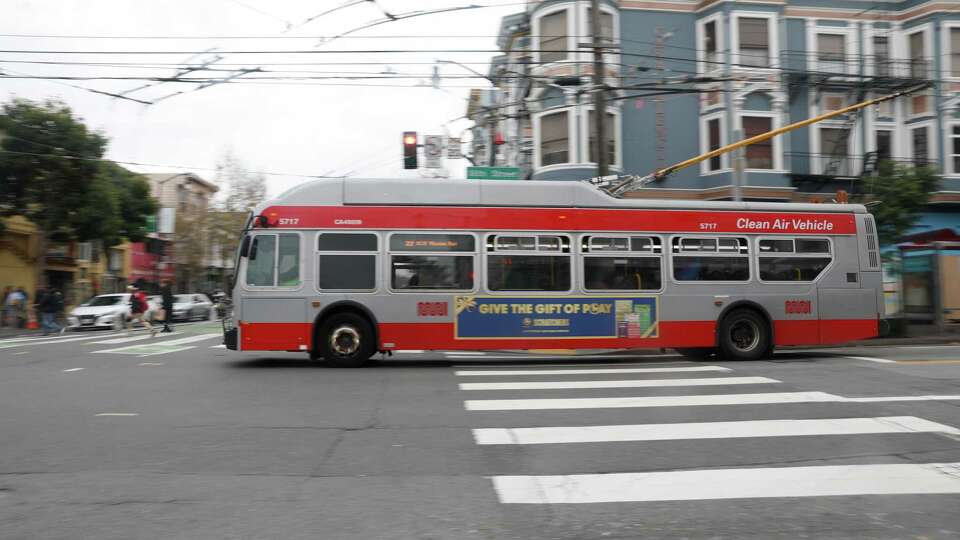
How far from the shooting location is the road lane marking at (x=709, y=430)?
21.6 ft

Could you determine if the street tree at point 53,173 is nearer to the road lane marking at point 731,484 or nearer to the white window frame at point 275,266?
the white window frame at point 275,266

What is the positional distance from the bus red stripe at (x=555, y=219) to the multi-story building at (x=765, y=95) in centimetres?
1114

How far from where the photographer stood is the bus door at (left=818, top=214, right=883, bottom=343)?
13438 millimetres

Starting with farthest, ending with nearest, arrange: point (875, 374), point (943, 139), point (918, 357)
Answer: point (943, 139)
point (918, 357)
point (875, 374)

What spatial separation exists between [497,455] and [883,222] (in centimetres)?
2056

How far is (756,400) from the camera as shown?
8461 millimetres

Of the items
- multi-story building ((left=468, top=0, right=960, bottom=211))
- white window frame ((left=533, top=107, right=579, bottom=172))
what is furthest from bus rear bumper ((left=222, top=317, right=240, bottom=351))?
white window frame ((left=533, top=107, right=579, bottom=172))

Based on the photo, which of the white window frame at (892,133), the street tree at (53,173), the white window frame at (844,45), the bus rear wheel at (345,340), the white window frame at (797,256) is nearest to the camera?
the bus rear wheel at (345,340)

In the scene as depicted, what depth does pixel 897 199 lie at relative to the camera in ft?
71.5

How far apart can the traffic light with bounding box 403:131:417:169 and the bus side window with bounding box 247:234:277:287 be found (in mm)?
7949

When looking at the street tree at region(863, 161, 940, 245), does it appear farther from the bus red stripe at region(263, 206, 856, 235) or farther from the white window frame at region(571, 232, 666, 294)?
the white window frame at region(571, 232, 666, 294)

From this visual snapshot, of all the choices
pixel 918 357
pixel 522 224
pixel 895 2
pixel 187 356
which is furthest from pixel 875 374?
pixel 895 2

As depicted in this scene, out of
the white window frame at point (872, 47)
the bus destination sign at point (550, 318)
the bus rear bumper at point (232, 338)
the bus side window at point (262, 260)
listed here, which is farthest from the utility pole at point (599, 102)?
the white window frame at point (872, 47)

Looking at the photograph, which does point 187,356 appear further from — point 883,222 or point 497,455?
point 883,222
